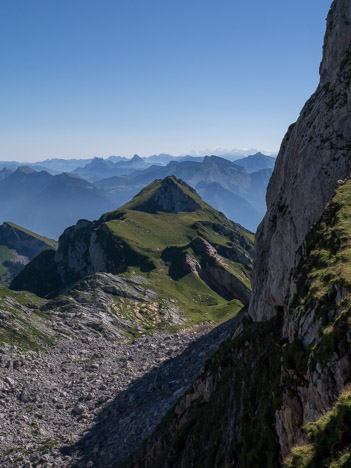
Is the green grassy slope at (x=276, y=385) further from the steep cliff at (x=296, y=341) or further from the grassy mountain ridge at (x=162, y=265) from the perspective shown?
the grassy mountain ridge at (x=162, y=265)

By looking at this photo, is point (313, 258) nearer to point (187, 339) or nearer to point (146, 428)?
point (146, 428)

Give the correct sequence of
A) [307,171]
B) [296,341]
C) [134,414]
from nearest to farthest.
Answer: [296,341] → [307,171] → [134,414]

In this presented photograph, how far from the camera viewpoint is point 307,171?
3912cm

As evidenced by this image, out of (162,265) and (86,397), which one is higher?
(162,265)

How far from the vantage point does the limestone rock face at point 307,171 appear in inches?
1432

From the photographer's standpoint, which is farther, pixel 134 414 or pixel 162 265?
pixel 162 265

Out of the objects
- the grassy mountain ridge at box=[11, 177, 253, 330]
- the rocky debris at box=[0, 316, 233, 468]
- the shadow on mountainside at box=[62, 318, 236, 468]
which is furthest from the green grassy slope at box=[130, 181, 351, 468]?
the grassy mountain ridge at box=[11, 177, 253, 330]

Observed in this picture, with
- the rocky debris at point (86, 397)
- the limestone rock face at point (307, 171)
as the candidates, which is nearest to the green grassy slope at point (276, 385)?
the limestone rock face at point (307, 171)

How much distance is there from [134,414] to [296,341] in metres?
36.6

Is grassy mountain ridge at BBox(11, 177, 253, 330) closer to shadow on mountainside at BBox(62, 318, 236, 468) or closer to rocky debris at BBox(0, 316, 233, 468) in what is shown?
rocky debris at BBox(0, 316, 233, 468)

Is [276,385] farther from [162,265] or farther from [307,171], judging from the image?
[162,265]

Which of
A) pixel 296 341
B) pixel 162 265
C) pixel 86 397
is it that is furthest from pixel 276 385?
pixel 162 265

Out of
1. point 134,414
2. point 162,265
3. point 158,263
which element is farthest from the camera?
point 162,265

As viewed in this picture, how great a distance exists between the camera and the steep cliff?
17.3 m
